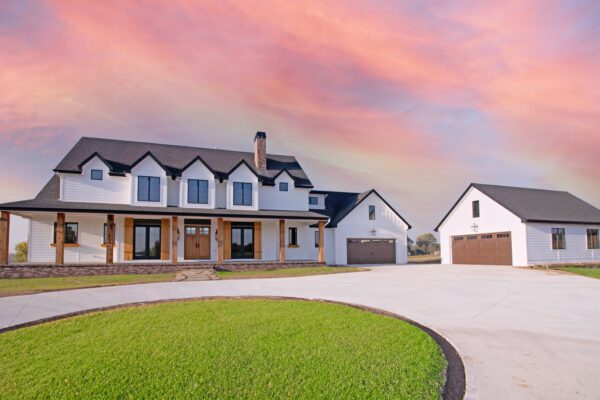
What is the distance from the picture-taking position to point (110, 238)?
811 inches

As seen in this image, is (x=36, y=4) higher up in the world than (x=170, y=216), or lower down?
higher up

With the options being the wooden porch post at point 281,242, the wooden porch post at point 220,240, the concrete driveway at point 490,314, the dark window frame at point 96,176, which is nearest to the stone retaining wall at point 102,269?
the wooden porch post at point 220,240

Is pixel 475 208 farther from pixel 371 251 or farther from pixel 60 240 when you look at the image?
pixel 60 240

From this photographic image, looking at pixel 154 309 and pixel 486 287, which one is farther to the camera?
pixel 486 287

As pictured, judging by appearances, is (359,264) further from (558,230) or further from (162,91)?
(162,91)

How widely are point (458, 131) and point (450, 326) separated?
42.9 ft

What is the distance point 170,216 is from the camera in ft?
72.2

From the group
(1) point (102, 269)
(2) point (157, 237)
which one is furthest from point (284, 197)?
(1) point (102, 269)

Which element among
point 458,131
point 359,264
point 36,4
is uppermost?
point 36,4

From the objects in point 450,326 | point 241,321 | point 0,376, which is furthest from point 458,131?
point 0,376

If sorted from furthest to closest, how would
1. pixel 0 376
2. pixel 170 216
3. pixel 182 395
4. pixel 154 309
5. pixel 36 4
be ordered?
pixel 170 216 → pixel 36 4 → pixel 154 309 → pixel 0 376 → pixel 182 395

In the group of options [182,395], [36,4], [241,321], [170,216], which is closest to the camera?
[182,395]

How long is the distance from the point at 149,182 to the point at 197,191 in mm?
2954

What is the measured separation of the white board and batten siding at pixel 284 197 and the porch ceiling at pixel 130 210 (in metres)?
1.10
